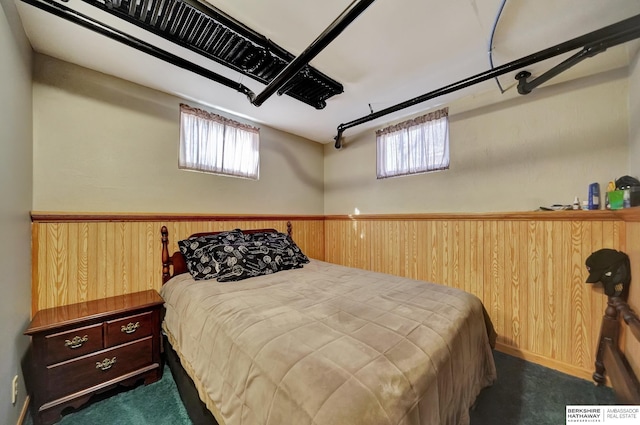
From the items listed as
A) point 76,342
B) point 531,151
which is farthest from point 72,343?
point 531,151

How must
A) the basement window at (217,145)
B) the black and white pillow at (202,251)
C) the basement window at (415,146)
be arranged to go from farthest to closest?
the basement window at (415,146) < the basement window at (217,145) < the black and white pillow at (202,251)

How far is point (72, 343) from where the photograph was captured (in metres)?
1.50

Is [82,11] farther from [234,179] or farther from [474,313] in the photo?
[474,313]

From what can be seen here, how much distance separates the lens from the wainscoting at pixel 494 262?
5.82ft

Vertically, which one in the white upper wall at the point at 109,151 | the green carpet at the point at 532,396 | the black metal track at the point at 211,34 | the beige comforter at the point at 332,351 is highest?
the black metal track at the point at 211,34

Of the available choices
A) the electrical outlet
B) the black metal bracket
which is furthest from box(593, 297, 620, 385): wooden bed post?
the electrical outlet

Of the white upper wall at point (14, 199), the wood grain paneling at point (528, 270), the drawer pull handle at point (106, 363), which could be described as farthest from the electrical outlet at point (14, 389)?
the wood grain paneling at point (528, 270)

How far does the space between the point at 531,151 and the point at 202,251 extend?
123 inches

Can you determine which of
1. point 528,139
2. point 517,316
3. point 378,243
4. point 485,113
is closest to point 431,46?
point 485,113

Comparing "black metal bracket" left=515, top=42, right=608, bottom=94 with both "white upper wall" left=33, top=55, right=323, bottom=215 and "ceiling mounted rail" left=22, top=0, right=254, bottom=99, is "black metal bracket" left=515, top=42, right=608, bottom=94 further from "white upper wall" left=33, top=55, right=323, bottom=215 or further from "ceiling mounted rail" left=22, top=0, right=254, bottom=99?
"white upper wall" left=33, top=55, right=323, bottom=215

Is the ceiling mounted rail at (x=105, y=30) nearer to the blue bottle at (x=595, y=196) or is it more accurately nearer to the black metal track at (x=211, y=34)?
the black metal track at (x=211, y=34)

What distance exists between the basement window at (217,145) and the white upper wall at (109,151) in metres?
0.09

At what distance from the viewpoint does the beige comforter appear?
771 mm

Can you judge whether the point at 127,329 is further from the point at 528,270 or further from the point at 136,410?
the point at 528,270
